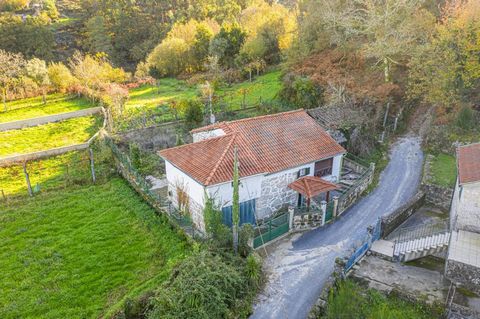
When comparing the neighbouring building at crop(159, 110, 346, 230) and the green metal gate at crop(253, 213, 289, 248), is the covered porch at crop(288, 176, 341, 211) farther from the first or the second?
the green metal gate at crop(253, 213, 289, 248)

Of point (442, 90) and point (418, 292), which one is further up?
point (442, 90)

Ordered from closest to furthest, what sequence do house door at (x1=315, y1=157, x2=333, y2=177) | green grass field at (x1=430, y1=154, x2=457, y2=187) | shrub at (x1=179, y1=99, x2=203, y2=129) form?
house door at (x1=315, y1=157, x2=333, y2=177) → green grass field at (x1=430, y1=154, x2=457, y2=187) → shrub at (x1=179, y1=99, x2=203, y2=129)

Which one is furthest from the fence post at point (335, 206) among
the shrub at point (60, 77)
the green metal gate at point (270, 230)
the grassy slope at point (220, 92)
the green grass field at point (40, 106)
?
the shrub at point (60, 77)

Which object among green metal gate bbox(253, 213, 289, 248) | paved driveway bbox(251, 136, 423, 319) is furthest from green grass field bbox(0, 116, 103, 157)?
paved driveway bbox(251, 136, 423, 319)

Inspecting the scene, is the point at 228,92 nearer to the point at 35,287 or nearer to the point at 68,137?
the point at 68,137

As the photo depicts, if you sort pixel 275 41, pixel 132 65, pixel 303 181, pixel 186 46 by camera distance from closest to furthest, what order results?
1. pixel 303 181
2. pixel 275 41
3. pixel 186 46
4. pixel 132 65

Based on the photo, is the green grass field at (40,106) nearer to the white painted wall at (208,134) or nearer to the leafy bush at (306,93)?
the white painted wall at (208,134)

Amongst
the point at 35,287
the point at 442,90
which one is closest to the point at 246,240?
the point at 35,287
